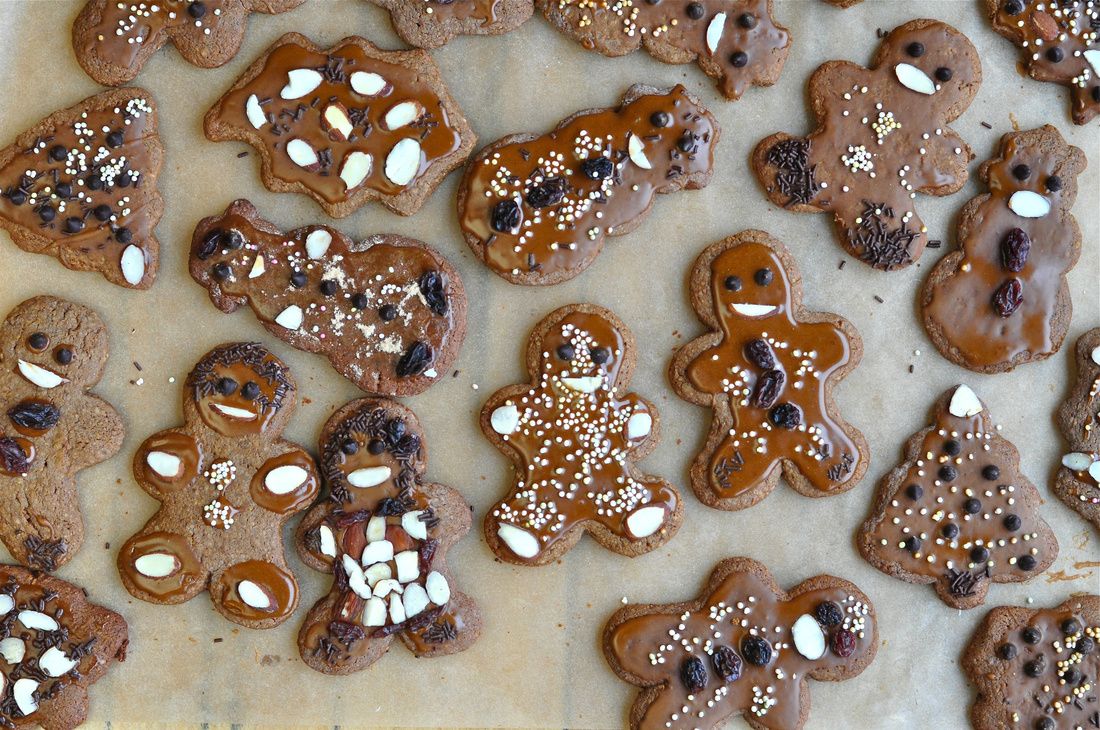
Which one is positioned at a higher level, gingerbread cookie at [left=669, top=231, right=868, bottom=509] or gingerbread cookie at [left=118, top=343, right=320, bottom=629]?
gingerbread cookie at [left=669, top=231, right=868, bottom=509]

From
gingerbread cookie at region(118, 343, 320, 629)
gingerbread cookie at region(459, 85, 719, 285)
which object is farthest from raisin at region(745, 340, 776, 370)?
gingerbread cookie at region(118, 343, 320, 629)

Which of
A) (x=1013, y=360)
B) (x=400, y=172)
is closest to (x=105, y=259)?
(x=400, y=172)

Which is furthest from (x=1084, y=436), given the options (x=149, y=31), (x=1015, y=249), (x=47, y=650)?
(x=47, y=650)

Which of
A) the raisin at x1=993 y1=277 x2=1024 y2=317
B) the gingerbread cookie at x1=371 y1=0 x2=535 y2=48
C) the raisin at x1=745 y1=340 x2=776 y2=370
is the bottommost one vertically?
the raisin at x1=745 y1=340 x2=776 y2=370

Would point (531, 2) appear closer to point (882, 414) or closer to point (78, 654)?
point (882, 414)

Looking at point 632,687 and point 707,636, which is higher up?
point 707,636

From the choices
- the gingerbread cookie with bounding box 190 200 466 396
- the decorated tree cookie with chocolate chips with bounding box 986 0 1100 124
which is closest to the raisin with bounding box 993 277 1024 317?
the decorated tree cookie with chocolate chips with bounding box 986 0 1100 124


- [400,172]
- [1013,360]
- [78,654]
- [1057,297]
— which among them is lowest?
[78,654]

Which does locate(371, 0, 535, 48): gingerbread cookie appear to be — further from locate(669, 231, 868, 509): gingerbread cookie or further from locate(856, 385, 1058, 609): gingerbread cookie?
locate(856, 385, 1058, 609): gingerbread cookie
